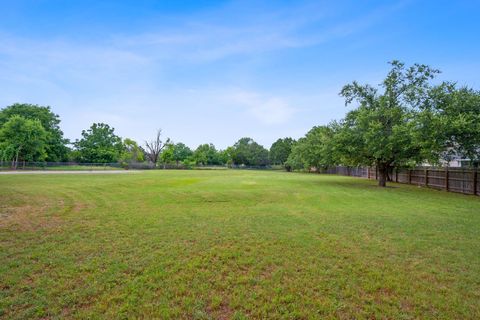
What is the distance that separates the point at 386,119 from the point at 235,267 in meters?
15.6

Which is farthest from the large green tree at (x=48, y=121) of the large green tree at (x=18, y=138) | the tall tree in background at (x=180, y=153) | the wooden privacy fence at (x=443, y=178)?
the wooden privacy fence at (x=443, y=178)

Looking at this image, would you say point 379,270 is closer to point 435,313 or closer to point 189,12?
point 435,313

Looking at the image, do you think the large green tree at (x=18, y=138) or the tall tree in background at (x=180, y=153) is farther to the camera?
the tall tree in background at (x=180, y=153)

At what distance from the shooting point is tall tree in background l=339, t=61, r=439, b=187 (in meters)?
13.9

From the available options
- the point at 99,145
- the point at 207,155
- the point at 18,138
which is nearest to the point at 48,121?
the point at 99,145

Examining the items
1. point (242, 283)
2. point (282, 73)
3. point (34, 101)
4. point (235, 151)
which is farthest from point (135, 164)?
point (242, 283)

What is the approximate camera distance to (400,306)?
2529 millimetres

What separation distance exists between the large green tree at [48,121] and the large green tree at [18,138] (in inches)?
182

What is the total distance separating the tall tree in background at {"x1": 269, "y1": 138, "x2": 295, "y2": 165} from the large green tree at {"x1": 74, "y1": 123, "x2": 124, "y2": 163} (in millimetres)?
37036

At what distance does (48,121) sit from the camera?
4431 centimetres

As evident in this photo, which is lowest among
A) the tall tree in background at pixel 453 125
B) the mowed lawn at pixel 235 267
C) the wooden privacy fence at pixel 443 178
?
the mowed lawn at pixel 235 267

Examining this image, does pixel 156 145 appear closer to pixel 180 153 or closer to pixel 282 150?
pixel 180 153

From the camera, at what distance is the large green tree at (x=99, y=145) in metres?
51.1

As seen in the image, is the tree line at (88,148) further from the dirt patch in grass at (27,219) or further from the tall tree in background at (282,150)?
the dirt patch in grass at (27,219)
